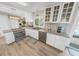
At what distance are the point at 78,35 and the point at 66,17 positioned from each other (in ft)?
2.71

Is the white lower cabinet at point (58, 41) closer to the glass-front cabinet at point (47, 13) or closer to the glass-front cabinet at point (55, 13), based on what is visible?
the glass-front cabinet at point (55, 13)

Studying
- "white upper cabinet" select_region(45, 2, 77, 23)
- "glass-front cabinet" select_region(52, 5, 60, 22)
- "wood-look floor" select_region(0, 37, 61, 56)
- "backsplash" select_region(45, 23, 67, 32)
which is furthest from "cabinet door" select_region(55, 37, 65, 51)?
"glass-front cabinet" select_region(52, 5, 60, 22)

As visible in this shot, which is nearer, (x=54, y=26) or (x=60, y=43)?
(x=60, y=43)

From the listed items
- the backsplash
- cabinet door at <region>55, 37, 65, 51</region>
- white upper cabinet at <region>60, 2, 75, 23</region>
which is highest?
white upper cabinet at <region>60, 2, 75, 23</region>

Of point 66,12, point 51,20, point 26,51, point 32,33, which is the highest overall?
point 66,12

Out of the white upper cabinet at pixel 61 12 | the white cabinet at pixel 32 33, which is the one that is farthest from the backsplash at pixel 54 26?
the white cabinet at pixel 32 33

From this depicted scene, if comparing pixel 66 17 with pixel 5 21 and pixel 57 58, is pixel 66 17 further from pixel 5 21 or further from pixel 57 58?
pixel 5 21

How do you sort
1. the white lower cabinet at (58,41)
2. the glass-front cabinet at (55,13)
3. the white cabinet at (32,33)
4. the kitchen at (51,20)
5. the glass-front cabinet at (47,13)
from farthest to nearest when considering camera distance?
the white cabinet at (32,33) < the glass-front cabinet at (47,13) < the glass-front cabinet at (55,13) < the white lower cabinet at (58,41) < the kitchen at (51,20)

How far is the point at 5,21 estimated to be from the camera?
133 cm

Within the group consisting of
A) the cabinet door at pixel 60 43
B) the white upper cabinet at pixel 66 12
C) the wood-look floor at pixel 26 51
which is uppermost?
the white upper cabinet at pixel 66 12

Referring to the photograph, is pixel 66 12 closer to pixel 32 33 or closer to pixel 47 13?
pixel 47 13

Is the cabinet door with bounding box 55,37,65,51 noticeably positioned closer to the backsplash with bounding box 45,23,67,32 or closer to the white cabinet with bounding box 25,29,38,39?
the backsplash with bounding box 45,23,67,32

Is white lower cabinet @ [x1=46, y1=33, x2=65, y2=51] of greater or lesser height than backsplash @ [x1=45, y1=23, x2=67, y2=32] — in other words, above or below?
below

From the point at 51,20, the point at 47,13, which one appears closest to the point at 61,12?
the point at 51,20
